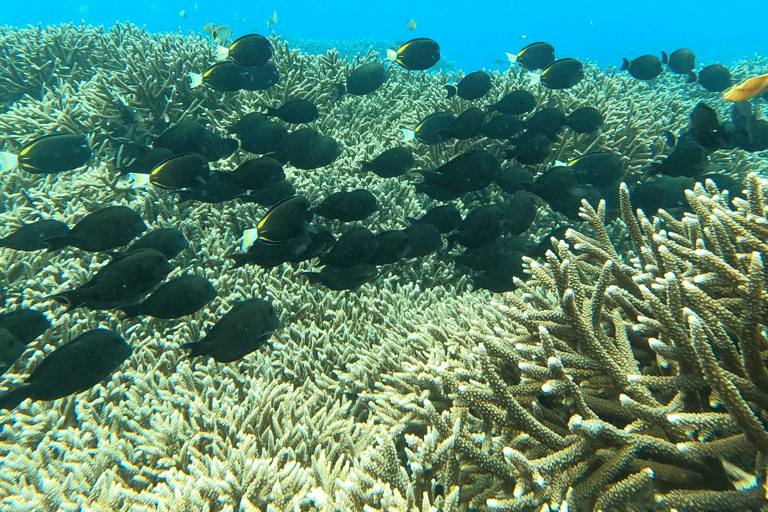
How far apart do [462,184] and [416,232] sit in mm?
860

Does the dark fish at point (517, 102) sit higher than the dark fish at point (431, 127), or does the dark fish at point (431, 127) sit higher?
the dark fish at point (517, 102)

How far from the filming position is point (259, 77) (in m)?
4.91

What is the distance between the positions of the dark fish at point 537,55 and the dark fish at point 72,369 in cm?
614

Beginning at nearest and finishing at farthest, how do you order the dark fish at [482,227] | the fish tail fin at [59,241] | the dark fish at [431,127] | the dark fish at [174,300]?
1. the dark fish at [174,300]
2. the fish tail fin at [59,241]
3. the dark fish at [482,227]
4. the dark fish at [431,127]

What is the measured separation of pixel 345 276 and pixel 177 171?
1840 millimetres

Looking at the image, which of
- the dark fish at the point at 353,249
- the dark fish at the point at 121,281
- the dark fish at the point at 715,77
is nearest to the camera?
the dark fish at the point at 121,281

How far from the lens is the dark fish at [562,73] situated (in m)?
5.12

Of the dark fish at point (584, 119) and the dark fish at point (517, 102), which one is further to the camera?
the dark fish at point (517, 102)

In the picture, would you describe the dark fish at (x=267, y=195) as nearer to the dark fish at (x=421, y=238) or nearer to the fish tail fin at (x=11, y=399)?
the dark fish at (x=421, y=238)

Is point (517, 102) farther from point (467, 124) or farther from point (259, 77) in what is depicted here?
point (259, 77)

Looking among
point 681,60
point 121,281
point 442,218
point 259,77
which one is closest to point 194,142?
point 259,77

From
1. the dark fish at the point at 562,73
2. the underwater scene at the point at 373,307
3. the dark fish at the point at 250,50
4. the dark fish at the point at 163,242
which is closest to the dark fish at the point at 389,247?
the underwater scene at the point at 373,307

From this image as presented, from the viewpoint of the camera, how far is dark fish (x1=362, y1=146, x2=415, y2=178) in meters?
4.36

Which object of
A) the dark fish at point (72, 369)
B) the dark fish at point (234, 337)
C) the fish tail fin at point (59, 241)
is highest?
the fish tail fin at point (59, 241)
